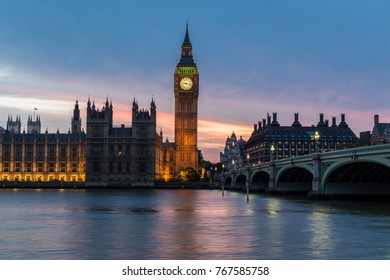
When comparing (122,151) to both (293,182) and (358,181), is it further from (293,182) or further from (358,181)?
(358,181)

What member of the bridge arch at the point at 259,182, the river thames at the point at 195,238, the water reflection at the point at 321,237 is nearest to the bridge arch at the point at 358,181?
the river thames at the point at 195,238

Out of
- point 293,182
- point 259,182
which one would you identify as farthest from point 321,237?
point 259,182

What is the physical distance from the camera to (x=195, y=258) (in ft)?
77.2

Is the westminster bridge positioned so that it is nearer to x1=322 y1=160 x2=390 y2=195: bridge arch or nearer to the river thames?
x1=322 y1=160 x2=390 y2=195: bridge arch

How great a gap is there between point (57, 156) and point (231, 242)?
17611 cm

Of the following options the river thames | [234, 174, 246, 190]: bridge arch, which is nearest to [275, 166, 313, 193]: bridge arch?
[234, 174, 246, 190]: bridge arch

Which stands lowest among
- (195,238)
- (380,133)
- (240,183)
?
(195,238)

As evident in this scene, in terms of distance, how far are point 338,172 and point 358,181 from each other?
5980 millimetres

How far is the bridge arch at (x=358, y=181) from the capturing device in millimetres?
76094

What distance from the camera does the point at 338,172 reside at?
251 feet

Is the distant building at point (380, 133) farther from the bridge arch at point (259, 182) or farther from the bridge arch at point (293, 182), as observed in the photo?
the bridge arch at point (293, 182)

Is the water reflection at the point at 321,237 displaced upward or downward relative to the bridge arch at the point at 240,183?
downward

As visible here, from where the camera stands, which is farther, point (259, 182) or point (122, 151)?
point (122, 151)
